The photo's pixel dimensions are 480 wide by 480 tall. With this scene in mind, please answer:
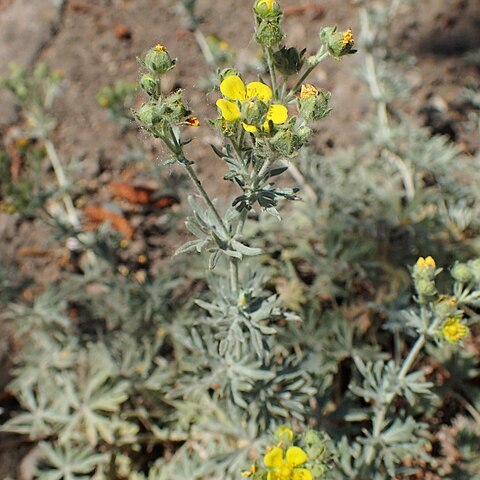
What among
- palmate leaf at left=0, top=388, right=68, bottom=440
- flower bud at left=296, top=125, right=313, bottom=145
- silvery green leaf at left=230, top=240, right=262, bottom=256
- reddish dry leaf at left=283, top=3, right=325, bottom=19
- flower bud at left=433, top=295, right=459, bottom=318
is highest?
reddish dry leaf at left=283, top=3, right=325, bottom=19

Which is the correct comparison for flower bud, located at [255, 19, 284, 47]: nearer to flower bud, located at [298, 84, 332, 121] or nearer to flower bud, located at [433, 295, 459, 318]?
flower bud, located at [298, 84, 332, 121]

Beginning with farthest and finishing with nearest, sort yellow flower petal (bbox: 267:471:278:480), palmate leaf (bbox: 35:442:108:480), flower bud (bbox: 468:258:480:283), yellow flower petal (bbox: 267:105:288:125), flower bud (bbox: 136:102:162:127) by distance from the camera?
palmate leaf (bbox: 35:442:108:480)
flower bud (bbox: 468:258:480:283)
yellow flower petal (bbox: 267:471:278:480)
yellow flower petal (bbox: 267:105:288:125)
flower bud (bbox: 136:102:162:127)

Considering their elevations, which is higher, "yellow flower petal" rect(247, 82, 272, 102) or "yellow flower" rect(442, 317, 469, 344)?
"yellow flower petal" rect(247, 82, 272, 102)

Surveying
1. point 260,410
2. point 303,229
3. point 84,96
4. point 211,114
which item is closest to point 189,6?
point 211,114

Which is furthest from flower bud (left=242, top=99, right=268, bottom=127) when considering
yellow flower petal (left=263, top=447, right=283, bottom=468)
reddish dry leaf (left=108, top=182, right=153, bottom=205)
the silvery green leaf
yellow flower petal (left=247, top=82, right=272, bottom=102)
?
reddish dry leaf (left=108, top=182, right=153, bottom=205)

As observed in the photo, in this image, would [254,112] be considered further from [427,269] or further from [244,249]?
[427,269]

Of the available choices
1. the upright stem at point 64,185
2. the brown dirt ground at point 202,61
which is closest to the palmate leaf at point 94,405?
the upright stem at point 64,185

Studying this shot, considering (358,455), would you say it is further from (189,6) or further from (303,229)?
(189,6)
